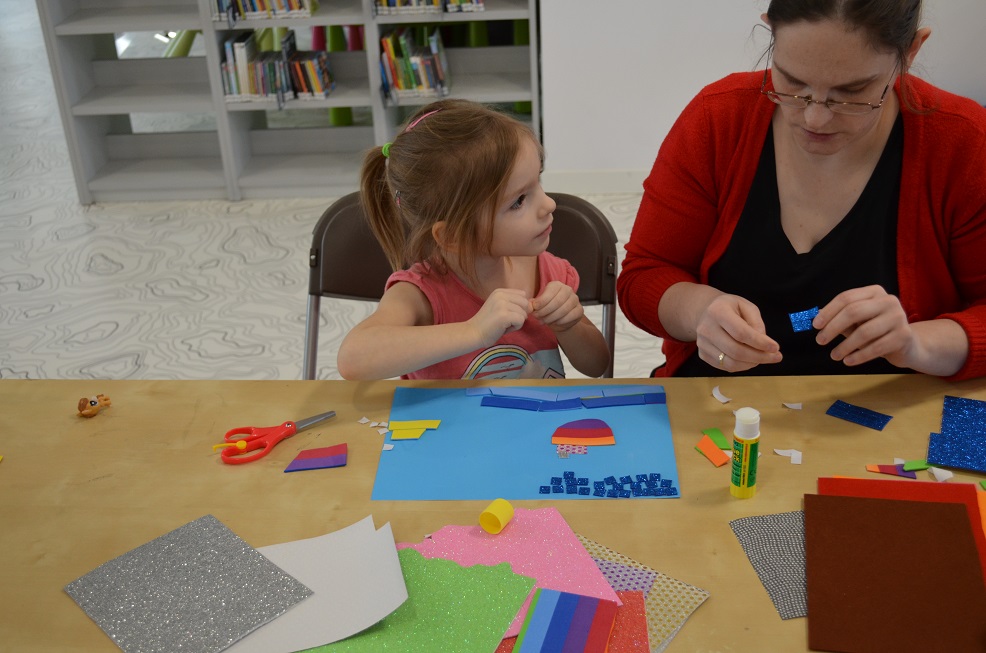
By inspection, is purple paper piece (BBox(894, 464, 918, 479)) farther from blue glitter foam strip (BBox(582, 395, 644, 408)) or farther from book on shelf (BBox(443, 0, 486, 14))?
book on shelf (BBox(443, 0, 486, 14))

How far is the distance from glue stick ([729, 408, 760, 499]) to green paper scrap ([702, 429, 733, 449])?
0.26 feet

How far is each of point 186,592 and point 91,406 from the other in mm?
437

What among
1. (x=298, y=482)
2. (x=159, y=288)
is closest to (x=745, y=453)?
(x=298, y=482)

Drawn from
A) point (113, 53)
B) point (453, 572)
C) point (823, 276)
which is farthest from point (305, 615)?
point (113, 53)

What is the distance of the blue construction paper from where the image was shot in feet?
3.75

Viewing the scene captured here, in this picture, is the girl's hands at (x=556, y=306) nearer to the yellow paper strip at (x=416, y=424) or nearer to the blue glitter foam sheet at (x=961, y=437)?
the yellow paper strip at (x=416, y=424)

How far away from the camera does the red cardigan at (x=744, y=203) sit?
135 cm

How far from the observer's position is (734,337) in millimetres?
1229

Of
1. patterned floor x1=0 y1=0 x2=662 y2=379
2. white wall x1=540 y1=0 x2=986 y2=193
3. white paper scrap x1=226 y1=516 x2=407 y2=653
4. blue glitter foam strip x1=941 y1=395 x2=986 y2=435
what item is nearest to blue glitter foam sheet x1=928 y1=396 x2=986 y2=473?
blue glitter foam strip x1=941 y1=395 x2=986 y2=435

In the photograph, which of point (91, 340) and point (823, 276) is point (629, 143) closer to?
point (91, 340)

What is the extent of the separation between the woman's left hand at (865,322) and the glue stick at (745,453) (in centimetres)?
19

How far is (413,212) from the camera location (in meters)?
1.49

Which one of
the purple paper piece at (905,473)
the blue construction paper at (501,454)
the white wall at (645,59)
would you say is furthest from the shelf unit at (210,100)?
the purple paper piece at (905,473)

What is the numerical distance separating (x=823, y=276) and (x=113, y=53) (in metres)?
3.86
